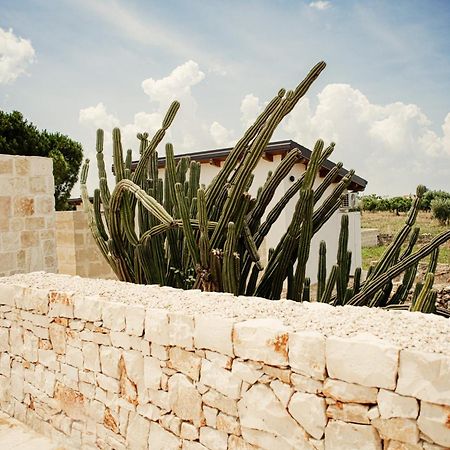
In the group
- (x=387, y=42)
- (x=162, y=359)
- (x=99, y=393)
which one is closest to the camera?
(x=162, y=359)

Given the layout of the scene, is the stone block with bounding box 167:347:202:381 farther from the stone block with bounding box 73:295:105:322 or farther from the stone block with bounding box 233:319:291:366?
A: the stone block with bounding box 73:295:105:322

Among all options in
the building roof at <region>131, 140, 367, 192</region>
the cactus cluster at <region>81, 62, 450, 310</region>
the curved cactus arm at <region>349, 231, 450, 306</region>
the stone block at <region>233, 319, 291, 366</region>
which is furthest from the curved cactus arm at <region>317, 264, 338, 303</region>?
the building roof at <region>131, 140, 367, 192</region>

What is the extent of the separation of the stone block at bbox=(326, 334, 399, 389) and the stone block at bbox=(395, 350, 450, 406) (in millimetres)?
37

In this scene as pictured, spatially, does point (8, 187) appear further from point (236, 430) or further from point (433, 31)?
point (433, 31)

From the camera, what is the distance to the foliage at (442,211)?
2436 centimetres

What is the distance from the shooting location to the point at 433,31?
29.8 feet

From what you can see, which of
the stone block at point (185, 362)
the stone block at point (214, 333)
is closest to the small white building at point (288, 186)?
the stone block at point (185, 362)

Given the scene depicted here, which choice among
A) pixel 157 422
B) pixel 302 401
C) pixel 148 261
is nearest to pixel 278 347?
pixel 302 401

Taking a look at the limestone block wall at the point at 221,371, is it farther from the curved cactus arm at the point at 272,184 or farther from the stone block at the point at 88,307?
the curved cactus arm at the point at 272,184

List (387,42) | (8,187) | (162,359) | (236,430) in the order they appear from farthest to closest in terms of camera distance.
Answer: (387,42) → (8,187) → (162,359) → (236,430)

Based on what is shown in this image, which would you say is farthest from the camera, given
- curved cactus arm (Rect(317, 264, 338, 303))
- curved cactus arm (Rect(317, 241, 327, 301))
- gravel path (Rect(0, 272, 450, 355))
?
curved cactus arm (Rect(317, 241, 327, 301))

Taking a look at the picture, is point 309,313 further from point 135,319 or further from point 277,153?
point 277,153

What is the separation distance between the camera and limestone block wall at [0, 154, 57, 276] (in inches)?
241

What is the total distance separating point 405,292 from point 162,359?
9.65ft
